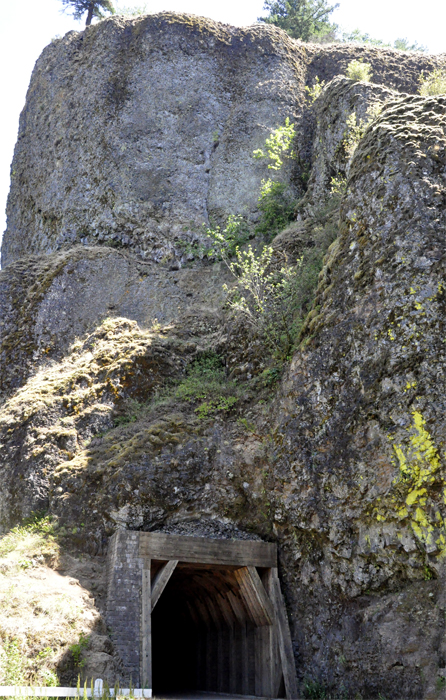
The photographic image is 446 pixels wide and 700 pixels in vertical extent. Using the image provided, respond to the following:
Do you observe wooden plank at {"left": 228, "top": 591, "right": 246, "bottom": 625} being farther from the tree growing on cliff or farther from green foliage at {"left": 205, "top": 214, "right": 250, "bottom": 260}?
the tree growing on cliff

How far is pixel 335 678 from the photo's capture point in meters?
10.0

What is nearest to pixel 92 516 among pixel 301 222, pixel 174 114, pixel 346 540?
pixel 346 540

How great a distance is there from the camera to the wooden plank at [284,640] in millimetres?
10672

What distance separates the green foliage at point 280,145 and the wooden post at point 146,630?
15.1 metres

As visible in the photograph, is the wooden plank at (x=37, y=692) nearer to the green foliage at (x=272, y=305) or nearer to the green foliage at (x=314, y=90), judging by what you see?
the green foliage at (x=272, y=305)

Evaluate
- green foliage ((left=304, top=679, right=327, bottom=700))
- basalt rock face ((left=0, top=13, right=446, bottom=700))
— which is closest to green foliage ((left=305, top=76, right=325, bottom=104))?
basalt rock face ((left=0, top=13, right=446, bottom=700))

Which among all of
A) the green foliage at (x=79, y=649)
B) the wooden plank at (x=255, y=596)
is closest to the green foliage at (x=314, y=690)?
the wooden plank at (x=255, y=596)

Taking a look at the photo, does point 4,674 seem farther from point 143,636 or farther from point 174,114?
point 174,114

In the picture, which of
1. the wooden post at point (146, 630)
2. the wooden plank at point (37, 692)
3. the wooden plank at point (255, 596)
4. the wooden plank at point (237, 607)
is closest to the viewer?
the wooden plank at point (37, 692)

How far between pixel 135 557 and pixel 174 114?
17.4 metres

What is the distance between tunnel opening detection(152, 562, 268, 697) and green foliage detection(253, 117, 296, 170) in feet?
46.4

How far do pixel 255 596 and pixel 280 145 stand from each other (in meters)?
15.8

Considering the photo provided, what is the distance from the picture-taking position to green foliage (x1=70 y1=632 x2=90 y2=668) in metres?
9.68

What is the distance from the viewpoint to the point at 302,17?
31688mm
